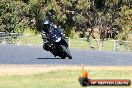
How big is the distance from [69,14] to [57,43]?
2944 cm

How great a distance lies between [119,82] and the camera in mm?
9062

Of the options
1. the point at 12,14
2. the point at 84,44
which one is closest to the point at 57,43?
the point at 84,44

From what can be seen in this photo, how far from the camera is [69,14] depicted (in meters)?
48.7

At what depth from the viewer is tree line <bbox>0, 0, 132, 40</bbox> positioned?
153 feet

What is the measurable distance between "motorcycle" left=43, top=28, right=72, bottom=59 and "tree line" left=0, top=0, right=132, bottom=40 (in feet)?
81.4

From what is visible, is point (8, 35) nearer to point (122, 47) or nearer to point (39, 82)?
point (122, 47)

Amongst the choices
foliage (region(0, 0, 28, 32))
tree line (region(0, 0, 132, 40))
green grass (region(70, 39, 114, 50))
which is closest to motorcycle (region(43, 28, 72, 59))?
green grass (region(70, 39, 114, 50))

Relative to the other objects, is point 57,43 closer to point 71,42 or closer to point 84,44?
point 71,42

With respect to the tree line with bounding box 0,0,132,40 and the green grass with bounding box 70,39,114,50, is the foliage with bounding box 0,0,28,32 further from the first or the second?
the green grass with bounding box 70,39,114,50

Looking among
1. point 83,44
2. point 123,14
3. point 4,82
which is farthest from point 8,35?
point 4,82

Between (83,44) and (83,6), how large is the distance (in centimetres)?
809

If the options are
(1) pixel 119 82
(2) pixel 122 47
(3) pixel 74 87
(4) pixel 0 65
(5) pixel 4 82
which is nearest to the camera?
(1) pixel 119 82

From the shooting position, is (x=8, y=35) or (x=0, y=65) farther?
(x=8, y=35)

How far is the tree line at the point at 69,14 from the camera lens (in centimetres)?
4650
